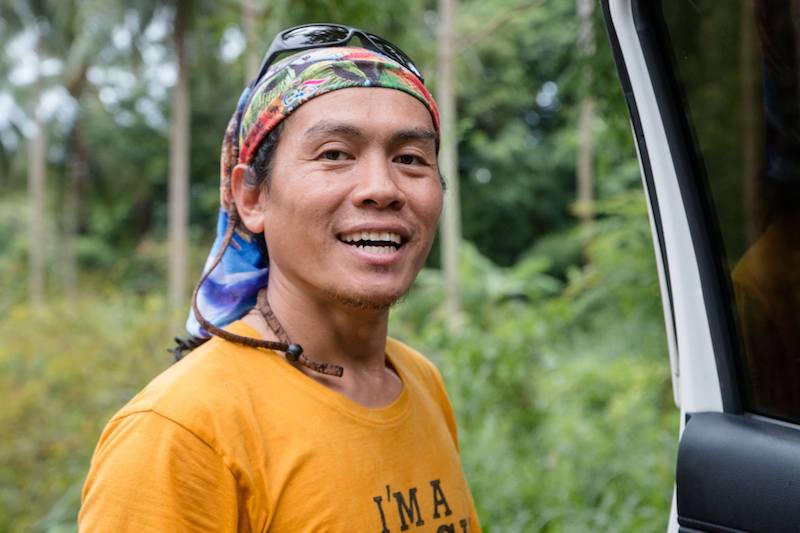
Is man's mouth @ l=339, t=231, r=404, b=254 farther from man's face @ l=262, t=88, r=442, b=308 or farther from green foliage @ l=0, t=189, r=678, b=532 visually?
green foliage @ l=0, t=189, r=678, b=532

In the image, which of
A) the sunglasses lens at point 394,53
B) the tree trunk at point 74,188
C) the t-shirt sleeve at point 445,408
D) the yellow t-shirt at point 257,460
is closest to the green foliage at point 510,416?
the t-shirt sleeve at point 445,408

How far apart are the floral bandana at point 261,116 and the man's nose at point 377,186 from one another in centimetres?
16

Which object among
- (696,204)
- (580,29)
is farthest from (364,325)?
(580,29)

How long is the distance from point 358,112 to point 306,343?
46 centimetres

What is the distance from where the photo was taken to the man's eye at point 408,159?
1.74 meters

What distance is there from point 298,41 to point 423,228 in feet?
1.54

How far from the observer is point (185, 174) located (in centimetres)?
2234

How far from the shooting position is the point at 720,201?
4.86 ft

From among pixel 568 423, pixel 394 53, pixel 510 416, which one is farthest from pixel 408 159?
pixel 568 423

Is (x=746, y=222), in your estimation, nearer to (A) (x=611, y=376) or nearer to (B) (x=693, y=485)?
(B) (x=693, y=485)

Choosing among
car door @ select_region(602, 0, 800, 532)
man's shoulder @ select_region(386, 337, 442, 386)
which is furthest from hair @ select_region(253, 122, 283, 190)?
car door @ select_region(602, 0, 800, 532)

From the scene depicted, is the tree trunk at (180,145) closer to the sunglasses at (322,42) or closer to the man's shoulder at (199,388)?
the sunglasses at (322,42)

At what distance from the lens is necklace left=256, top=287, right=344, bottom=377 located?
1726 mm

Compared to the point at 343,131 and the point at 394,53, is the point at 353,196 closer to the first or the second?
the point at 343,131
